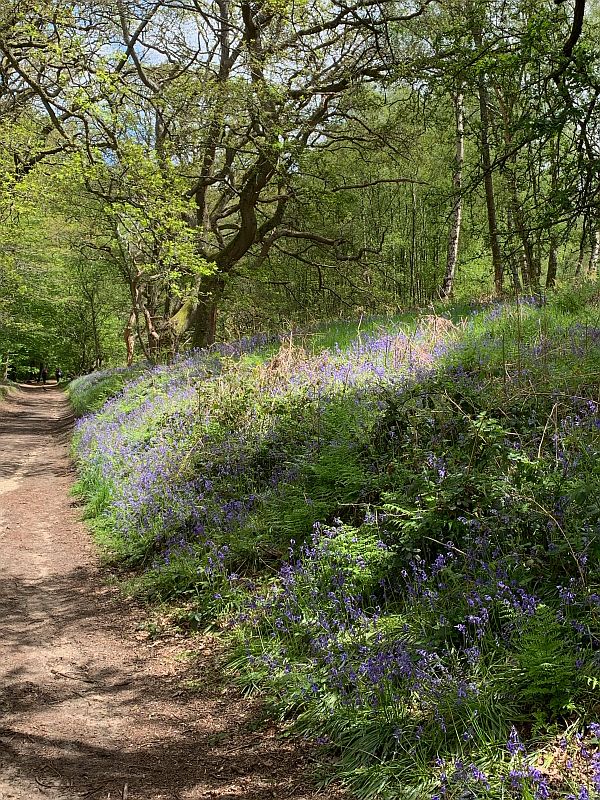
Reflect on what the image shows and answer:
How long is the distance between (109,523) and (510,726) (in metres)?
6.07

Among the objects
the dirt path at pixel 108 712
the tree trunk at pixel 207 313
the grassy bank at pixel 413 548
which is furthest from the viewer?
the tree trunk at pixel 207 313

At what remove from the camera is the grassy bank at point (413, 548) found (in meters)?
2.80

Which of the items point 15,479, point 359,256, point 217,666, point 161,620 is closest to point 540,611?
point 217,666

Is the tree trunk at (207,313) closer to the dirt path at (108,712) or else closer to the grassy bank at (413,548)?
the grassy bank at (413,548)

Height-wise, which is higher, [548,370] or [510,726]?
[548,370]

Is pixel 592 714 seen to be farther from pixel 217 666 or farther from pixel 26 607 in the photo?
pixel 26 607

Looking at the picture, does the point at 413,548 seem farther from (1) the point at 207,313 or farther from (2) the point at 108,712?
(1) the point at 207,313

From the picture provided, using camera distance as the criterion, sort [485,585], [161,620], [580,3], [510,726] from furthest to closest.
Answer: [161,620], [580,3], [485,585], [510,726]

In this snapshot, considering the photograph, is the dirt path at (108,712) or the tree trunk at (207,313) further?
the tree trunk at (207,313)

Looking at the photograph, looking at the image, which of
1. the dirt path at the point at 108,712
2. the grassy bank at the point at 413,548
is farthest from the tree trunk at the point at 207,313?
the dirt path at the point at 108,712

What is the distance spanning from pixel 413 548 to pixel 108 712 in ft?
7.52

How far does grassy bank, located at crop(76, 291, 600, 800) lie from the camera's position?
2.80m

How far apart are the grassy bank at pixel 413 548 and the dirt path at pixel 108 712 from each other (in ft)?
1.04

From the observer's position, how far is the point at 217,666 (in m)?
4.34
